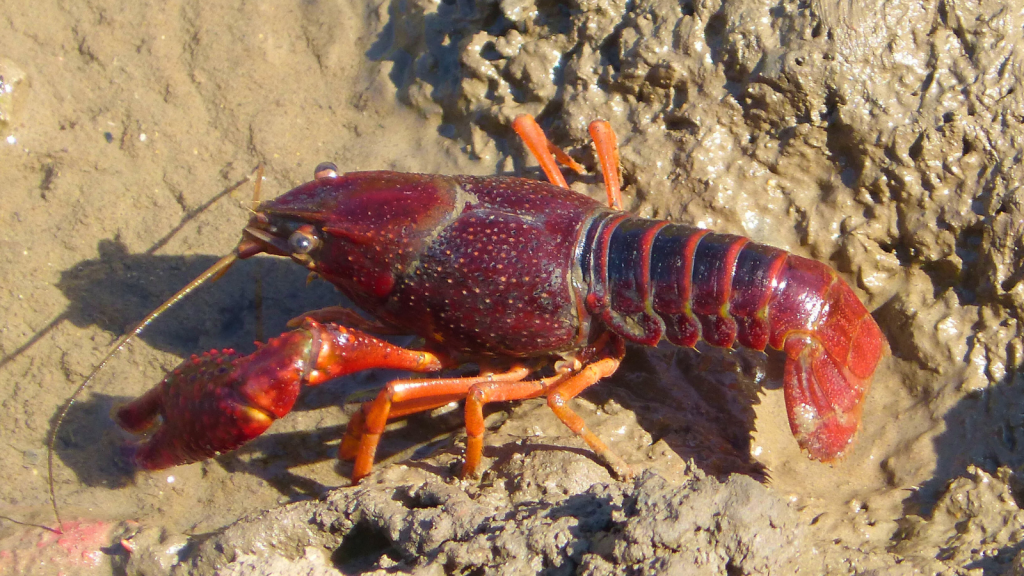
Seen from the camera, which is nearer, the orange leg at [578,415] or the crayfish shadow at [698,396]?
the orange leg at [578,415]

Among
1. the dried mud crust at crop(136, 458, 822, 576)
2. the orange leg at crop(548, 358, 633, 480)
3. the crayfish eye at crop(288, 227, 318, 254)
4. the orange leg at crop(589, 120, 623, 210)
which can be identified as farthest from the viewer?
the orange leg at crop(589, 120, 623, 210)

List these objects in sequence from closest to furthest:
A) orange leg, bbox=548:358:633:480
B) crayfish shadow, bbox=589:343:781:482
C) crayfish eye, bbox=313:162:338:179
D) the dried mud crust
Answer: the dried mud crust → orange leg, bbox=548:358:633:480 → crayfish shadow, bbox=589:343:781:482 → crayfish eye, bbox=313:162:338:179

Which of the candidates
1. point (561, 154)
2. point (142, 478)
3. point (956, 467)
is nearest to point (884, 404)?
point (956, 467)

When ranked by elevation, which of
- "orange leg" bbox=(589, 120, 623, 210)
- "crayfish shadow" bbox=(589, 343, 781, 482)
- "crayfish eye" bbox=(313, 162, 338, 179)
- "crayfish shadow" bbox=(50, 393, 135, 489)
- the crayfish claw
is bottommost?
"crayfish shadow" bbox=(589, 343, 781, 482)

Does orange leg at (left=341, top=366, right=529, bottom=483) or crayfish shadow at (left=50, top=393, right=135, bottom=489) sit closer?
orange leg at (left=341, top=366, right=529, bottom=483)

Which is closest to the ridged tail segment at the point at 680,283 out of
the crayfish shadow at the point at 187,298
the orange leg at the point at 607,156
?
the orange leg at the point at 607,156

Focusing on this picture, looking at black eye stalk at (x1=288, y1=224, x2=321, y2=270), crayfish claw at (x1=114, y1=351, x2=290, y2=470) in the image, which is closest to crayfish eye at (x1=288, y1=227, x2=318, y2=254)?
black eye stalk at (x1=288, y1=224, x2=321, y2=270)

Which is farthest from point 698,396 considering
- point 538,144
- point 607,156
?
point 538,144

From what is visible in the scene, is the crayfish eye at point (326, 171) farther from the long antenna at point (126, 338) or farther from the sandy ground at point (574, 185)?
the sandy ground at point (574, 185)

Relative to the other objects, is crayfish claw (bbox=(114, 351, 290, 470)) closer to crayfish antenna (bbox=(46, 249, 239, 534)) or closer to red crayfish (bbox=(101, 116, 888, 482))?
red crayfish (bbox=(101, 116, 888, 482))
